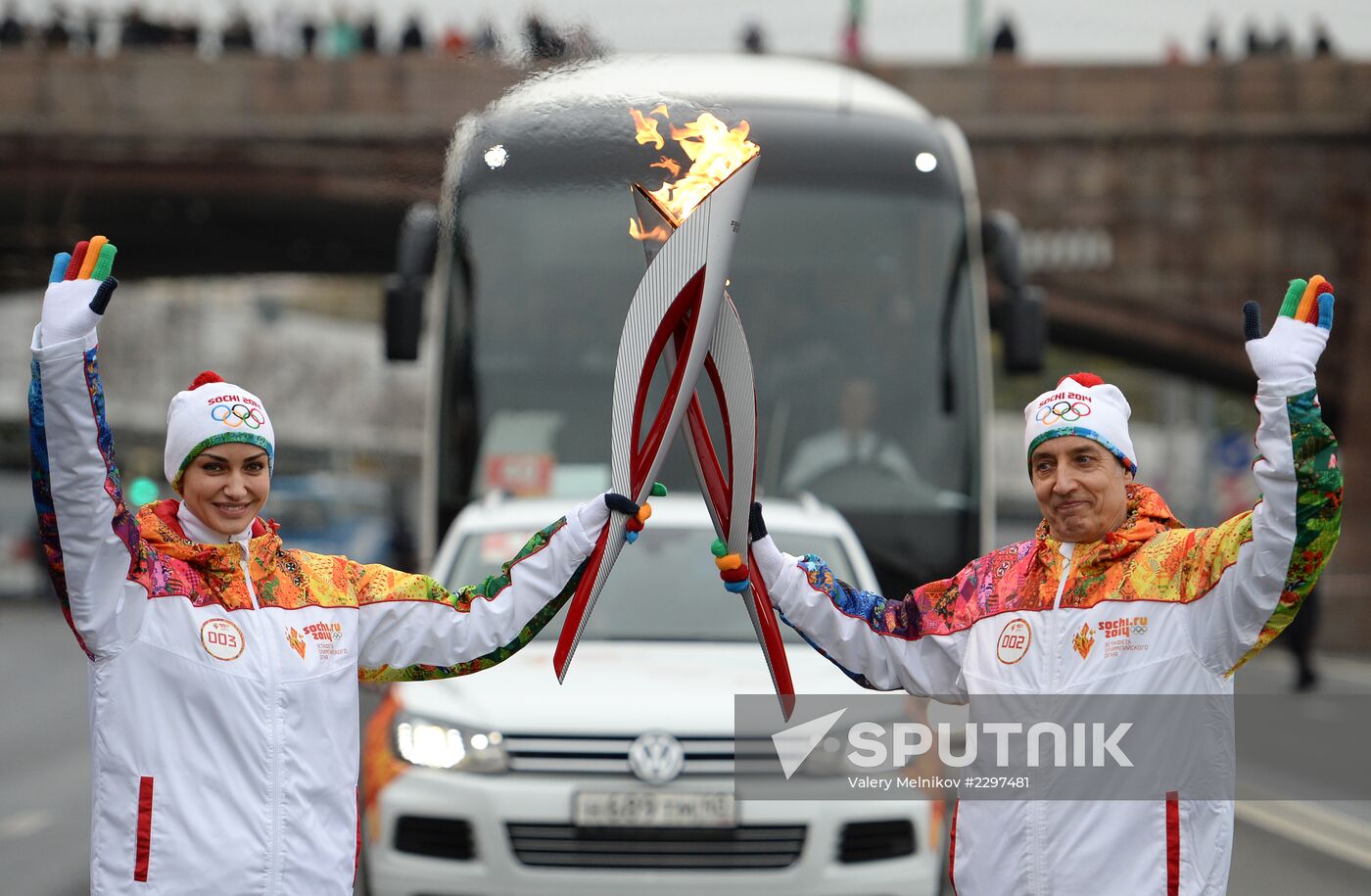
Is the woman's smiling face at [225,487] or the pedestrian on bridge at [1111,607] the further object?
the woman's smiling face at [225,487]

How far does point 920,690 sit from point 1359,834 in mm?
4928

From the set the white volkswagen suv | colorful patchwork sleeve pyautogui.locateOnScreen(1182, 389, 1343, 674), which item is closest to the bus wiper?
the white volkswagen suv

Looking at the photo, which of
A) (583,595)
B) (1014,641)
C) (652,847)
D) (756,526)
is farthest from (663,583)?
(1014,641)

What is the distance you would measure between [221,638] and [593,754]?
191 cm

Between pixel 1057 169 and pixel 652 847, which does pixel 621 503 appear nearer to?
pixel 652 847

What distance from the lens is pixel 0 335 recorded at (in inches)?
1528

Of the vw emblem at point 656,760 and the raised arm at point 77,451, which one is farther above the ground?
the raised arm at point 77,451

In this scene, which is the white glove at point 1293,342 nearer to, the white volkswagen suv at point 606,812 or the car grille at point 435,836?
the white volkswagen suv at point 606,812

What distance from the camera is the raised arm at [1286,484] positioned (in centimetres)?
262

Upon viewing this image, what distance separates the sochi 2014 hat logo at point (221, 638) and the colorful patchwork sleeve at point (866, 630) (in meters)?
0.97

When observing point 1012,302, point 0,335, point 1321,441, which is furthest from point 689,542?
point 0,335

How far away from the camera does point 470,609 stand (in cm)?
314

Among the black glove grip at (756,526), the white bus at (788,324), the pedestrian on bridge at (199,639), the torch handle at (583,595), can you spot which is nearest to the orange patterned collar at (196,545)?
the pedestrian on bridge at (199,639)

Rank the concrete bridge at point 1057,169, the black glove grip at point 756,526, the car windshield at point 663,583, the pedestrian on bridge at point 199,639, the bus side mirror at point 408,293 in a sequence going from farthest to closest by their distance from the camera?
the concrete bridge at point 1057,169, the bus side mirror at point 408,293, the car windshield at point 663,583, the black glove grip at point 756,526, the pedestrian on bridge at point 199,639
